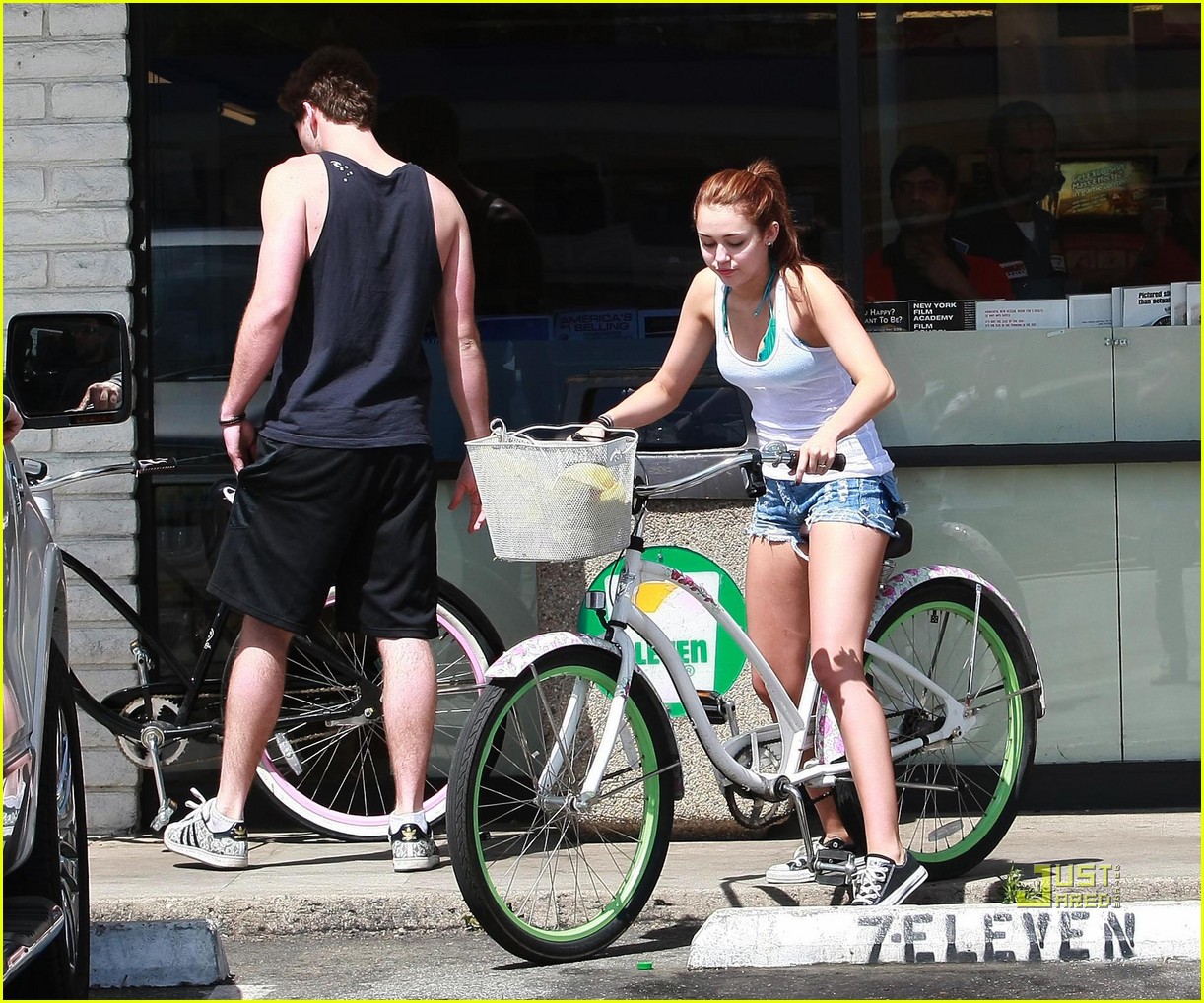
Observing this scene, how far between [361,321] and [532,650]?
1196mm

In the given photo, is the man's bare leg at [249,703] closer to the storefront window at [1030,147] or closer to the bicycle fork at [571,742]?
the bicycle fork at [571,742]

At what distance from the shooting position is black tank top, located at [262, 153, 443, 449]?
15.8ft

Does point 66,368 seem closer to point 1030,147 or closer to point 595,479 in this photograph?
point 595,479

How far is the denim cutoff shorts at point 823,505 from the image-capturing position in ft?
14.7

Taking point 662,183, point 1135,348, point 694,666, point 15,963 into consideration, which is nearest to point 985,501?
point 1135,348

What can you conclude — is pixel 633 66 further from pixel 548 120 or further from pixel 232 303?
pixel 232 303

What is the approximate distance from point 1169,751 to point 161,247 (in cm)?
375

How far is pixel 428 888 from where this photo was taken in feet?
16.2

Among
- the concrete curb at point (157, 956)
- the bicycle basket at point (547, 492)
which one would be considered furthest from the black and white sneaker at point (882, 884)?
the concrete curb at point (157, 956)

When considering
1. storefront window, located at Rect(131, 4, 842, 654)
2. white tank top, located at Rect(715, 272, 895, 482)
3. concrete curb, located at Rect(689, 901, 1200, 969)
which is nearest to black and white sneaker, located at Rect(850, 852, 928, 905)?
concrete curb, located at Rect(689, 901, 1200, 969)

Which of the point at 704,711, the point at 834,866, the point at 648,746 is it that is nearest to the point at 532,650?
the point at 648,746

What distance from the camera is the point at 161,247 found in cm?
582

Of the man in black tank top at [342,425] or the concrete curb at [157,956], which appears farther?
the man in black tank top at [342,425]

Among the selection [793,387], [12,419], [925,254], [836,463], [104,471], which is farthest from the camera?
[925,254]
